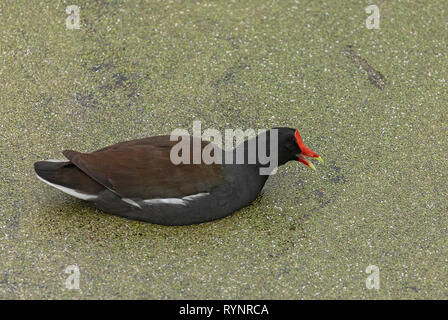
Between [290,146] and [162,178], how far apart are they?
59 cm

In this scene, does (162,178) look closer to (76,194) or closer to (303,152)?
(76,194)

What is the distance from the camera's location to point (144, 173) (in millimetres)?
2729

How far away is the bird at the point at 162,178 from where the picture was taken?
8.95 ft

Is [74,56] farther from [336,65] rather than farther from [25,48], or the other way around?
[336,65]

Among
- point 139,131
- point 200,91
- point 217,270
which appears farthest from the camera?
point 200,91

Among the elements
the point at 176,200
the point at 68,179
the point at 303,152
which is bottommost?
the point at 176,200

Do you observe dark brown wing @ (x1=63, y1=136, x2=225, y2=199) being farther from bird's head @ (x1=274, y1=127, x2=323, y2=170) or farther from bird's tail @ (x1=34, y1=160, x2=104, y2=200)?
bird's head @ (x1=274, y1=127, x2=323, y2=170)

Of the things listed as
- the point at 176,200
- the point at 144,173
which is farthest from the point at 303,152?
the point at 144,173

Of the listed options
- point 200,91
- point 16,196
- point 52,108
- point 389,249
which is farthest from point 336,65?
point 16,196

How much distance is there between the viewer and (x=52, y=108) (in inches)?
136

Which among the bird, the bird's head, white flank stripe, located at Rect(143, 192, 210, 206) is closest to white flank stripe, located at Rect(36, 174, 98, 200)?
the bird

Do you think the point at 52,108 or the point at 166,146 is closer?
the point at 166,146

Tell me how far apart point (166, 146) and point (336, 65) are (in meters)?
1.40

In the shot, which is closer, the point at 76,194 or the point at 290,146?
the point at 76,194
